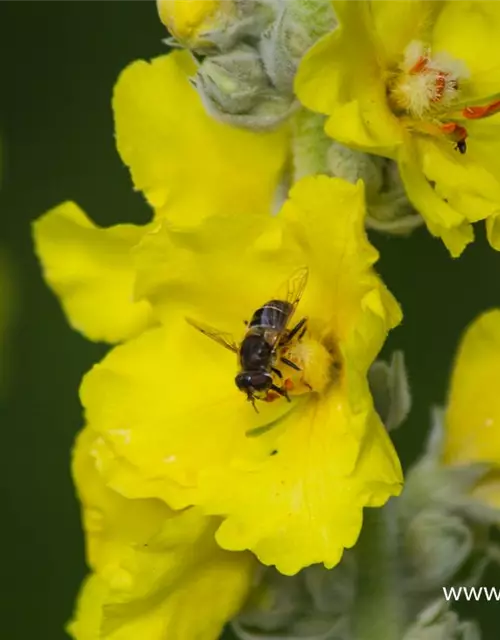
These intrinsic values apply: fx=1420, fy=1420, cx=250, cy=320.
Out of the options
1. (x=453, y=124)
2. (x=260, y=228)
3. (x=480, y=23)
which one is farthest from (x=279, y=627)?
(x=480, y=23)

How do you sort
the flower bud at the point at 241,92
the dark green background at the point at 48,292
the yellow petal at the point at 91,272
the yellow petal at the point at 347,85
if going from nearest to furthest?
the yellow petal at the point at 347,85 → the flower bud at the point at 241,92 → the yellow petal at the point at 91,272 → the dark green background at the point at 48,292

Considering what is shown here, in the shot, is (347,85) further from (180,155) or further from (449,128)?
(180,155)

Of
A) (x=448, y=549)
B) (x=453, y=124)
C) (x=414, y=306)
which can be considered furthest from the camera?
(x=414, y=306)

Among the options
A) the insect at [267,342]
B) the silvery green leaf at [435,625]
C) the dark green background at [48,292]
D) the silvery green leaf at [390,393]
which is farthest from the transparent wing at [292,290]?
the dark green background at [48,292]

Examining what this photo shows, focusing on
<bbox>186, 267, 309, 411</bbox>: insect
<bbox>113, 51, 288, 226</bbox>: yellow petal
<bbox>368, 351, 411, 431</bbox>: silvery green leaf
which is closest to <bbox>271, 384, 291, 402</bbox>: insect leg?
<bbox>186, 267, 309, 411</bbox>: insect

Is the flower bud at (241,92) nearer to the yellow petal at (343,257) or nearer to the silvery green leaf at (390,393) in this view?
the yellow petal at (343,257)

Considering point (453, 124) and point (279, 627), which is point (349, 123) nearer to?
point (453, 124)
